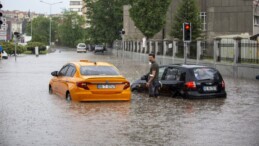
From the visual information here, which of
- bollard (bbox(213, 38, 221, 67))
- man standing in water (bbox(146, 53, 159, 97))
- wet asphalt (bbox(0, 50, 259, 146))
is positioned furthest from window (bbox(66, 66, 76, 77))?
bollard (bbox(213, 38, 221, 67))

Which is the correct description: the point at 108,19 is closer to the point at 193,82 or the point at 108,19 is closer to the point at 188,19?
the point at 188,19

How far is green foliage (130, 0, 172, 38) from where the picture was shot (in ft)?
203

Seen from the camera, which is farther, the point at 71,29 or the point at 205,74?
the point at 71,29

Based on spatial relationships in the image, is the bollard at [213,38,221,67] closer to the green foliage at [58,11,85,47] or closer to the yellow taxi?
the yellow taxi

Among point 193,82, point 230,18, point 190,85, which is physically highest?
point 230,18

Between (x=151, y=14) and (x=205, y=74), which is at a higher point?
(x=151, y=14)

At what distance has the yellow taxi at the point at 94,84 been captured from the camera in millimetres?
17609

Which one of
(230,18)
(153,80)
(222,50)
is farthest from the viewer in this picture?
(230,18)

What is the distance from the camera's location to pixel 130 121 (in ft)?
44.8

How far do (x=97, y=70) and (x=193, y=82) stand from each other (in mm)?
3340

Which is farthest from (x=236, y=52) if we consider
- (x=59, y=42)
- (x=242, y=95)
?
(x=59, y=42)

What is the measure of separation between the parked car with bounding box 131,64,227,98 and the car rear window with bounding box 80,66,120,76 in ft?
7.16

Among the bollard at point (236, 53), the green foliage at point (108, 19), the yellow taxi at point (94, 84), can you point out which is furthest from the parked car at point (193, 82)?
the green foliage at point (108, 19)

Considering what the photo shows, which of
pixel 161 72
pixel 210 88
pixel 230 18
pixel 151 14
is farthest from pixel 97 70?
pixel 230 18
